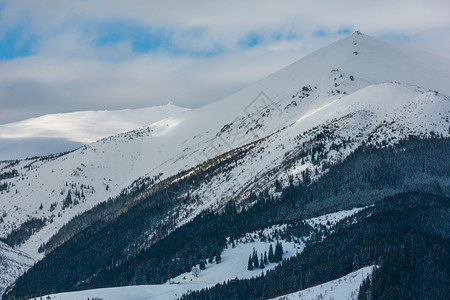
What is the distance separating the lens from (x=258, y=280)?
625 ft

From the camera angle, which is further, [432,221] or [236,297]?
[432,221]

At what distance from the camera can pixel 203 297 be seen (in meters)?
187

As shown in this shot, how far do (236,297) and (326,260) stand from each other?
84.7 ft

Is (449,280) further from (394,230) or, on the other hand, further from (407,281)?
(394,230)

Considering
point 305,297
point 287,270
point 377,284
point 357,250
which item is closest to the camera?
point 377,284

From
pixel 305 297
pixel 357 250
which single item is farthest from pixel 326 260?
pixel 305 297

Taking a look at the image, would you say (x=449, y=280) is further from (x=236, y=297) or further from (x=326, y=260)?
(x=236, y=297)

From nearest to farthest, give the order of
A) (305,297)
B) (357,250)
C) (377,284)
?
(377,284), (305,297), (357,250)

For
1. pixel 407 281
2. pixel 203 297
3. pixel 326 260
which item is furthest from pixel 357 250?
pixel 203 297

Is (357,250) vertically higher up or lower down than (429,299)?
higher up

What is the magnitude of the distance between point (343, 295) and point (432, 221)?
5379 centimetres

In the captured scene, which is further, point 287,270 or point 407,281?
point 287,270

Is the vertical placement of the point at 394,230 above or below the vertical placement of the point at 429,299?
above

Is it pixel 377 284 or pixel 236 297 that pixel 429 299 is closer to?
pixel 377 284
